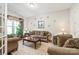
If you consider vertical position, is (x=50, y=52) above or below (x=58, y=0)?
below

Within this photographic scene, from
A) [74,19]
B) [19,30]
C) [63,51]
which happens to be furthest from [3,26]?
[74,19]

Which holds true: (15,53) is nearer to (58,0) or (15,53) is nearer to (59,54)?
(59,54)

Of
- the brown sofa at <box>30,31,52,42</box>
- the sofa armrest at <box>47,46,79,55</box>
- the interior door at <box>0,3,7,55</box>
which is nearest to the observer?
the sofa armrest at <box>47,46,79,55</box>

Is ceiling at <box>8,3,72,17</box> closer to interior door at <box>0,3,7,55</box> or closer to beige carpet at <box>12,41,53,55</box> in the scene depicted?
interior door at <box>0,3,7,55</box>

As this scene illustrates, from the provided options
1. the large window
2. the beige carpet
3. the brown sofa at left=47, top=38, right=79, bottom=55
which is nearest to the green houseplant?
the large window

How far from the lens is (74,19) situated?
6.31 feet

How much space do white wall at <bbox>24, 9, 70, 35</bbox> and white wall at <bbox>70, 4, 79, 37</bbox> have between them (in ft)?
0.32

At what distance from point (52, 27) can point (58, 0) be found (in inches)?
21.2

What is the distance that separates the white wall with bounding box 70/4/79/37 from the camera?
1.91 m

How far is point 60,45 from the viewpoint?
1.94m

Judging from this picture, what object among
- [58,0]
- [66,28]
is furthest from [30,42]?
[58,0]

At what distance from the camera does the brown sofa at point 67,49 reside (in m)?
1.72

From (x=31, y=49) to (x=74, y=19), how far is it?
104 centimetres

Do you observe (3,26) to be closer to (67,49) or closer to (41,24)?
(41,24)
